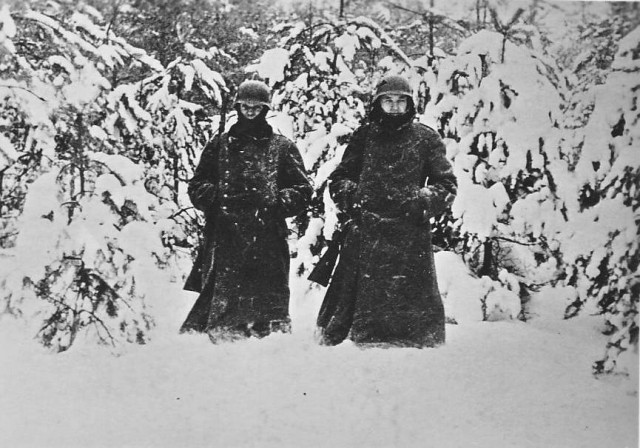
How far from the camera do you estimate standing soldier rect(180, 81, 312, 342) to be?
452 cm

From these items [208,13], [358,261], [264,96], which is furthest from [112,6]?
[358,261]

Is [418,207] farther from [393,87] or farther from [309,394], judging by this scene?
[309,394]

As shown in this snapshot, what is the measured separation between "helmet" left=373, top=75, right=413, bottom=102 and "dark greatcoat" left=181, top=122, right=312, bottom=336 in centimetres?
65

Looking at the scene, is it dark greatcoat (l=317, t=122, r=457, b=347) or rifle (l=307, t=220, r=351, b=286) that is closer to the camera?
dark greatcoat (l=317, t=122, r=457, b=347)

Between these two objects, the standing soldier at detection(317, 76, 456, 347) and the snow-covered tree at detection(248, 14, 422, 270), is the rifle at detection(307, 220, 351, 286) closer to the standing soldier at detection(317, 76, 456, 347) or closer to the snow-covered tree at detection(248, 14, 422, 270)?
the standing soldier at detection(317, 76, 456, 347)

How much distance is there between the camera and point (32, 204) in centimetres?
434

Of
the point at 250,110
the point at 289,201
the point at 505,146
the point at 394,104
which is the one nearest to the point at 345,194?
the point at 289,201

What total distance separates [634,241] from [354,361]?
66.5 inches

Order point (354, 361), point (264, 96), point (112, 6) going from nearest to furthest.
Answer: point (354, 361) → point (264, 96) → point (112, 6)

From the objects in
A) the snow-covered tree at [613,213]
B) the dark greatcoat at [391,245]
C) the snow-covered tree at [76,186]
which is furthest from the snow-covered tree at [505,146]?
the snow-covered tree at [76,186]

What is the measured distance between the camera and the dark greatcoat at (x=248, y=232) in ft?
14.8

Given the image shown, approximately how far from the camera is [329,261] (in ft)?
14.9

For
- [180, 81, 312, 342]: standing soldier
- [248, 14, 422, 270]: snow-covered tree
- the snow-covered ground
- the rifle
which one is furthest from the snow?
the snow-covered ground

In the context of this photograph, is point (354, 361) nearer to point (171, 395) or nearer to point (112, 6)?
point (171, 395)
